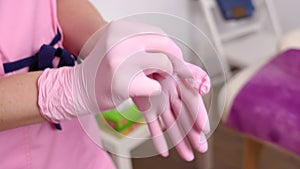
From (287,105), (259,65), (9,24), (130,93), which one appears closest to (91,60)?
(130,93)

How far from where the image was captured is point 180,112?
670mm

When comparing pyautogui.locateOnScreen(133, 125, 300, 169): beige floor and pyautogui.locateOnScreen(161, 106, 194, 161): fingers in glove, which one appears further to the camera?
pyautogui.locateOnScreen(133, 125, 300, 169): beige floor

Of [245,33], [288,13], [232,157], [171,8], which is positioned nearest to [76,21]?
[171,8]

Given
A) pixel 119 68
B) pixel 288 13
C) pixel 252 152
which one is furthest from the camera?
pixel 288 13

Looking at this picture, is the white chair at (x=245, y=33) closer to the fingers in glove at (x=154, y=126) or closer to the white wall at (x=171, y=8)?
the white wall at (x=171, y=8)

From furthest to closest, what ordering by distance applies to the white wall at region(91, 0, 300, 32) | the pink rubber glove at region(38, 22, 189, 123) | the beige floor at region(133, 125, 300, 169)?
the beige floor at region(133, 125, 300, 169), the white wall at region(91, 0, 300, 32), the pink rubber glove at region(38, 22, 189, 123)

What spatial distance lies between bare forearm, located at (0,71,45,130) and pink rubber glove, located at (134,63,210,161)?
0.14 metres

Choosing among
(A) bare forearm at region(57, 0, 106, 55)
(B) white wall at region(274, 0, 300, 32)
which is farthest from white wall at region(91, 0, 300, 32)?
(A) bare forearm at region(57, 0, 106, 55)

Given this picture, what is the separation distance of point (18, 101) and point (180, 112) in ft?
0.72

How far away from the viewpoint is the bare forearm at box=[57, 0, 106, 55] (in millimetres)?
815

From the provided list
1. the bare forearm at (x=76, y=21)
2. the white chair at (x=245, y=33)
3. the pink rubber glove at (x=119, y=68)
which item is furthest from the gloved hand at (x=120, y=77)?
the white chair at (x=245, y=33)

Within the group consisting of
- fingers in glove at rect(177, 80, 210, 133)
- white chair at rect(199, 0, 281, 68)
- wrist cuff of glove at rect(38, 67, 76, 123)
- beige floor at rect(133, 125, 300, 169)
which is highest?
wrist cuff of glove at rect(38, 67, 76, 123)

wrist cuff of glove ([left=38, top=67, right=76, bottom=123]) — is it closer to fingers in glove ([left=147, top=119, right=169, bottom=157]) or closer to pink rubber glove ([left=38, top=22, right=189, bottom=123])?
pink rubber glove ([left=38, top=22, right=189, bottom=123])

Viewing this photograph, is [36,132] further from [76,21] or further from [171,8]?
[171,8]
